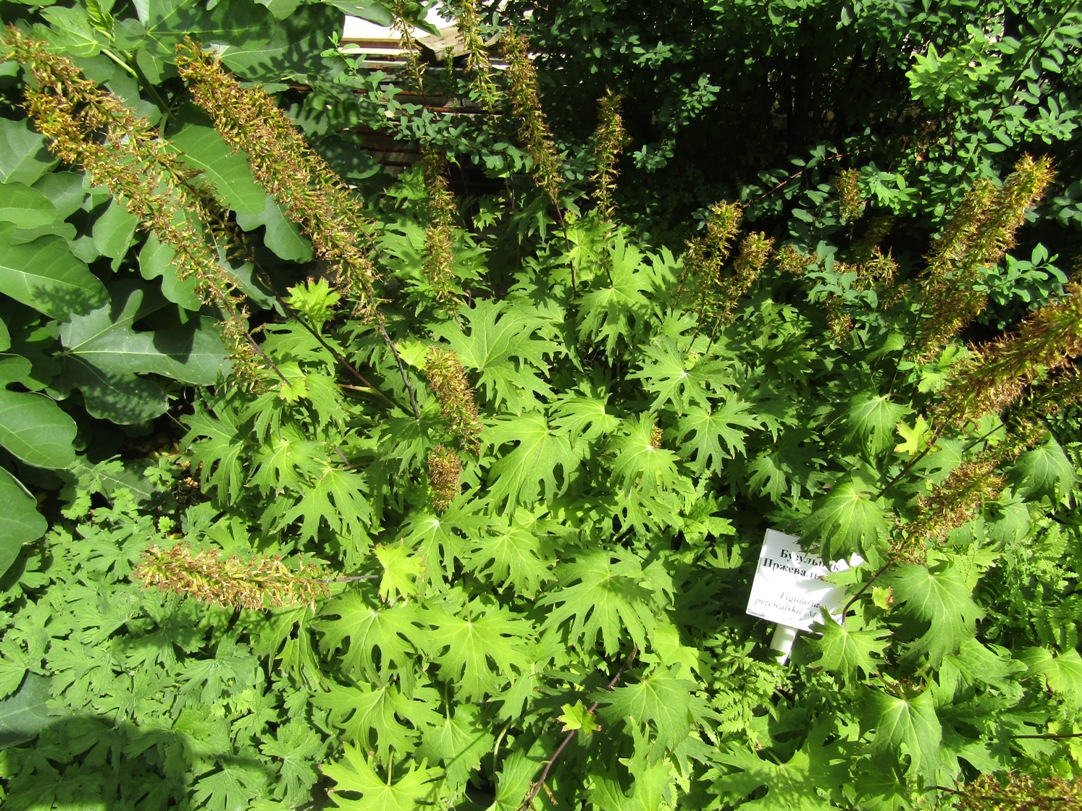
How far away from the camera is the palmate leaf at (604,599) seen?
229cm

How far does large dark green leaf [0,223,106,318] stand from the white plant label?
2.89 m

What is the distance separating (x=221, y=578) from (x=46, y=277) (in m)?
1.78

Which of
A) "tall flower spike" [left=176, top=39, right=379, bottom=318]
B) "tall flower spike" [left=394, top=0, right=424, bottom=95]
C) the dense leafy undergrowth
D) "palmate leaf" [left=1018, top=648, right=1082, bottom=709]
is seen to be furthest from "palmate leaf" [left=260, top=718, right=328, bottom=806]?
"tall flower spike" [left=394, top=0, right=424, bottom=95]

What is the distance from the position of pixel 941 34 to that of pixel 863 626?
228 cm

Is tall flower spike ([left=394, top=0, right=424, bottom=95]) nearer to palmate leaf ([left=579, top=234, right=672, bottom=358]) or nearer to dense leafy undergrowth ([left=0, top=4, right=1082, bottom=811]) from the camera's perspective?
dense leafy undergrowth ([left=0, top=4, right=1082, bottom=811])

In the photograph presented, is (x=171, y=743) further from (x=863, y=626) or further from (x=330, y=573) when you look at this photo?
(x=863, y=626)

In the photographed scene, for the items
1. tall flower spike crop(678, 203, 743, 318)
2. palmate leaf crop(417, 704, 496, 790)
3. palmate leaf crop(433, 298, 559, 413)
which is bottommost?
palmate leaf crop(417, 704, 496, 790)

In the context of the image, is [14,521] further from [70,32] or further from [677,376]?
[677,376]

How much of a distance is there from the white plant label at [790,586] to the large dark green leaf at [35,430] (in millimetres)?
2861

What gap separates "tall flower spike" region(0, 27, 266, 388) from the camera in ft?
6.34

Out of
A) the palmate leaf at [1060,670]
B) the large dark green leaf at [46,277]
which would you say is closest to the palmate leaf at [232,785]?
the large dark green leaf at [46,277]

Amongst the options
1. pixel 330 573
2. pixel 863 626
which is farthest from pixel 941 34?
pixel 330 573

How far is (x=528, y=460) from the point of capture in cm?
248

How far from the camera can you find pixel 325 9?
326 cm
